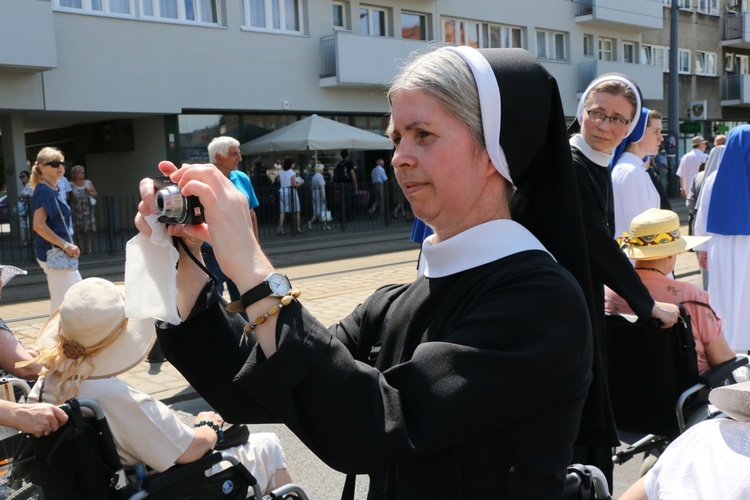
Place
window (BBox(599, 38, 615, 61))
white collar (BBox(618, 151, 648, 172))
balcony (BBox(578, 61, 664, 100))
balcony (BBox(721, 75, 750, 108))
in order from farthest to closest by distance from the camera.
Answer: balcony (BBox(721, 75, 750, 108)) → window (BBox(599, 38, 615, 61)) → balcony (BBox(578, 61, 664, 100)) → white collar (BBox(618, 151, 648, 172))

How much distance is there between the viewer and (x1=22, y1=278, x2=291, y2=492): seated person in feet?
9.33

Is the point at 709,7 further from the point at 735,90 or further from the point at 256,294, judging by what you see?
the point at 256,294

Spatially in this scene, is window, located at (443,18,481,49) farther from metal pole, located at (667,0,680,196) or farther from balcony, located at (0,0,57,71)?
balcony, located at (0,0,57,71)

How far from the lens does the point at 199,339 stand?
165cm

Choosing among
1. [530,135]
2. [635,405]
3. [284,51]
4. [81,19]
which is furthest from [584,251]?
[284,51]

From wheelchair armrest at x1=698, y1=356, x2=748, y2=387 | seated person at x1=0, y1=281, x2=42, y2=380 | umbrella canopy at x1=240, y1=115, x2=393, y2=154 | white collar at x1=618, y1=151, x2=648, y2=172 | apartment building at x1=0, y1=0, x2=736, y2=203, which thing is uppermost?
apartment building at x1=0, y1=0, x2=736, y2=203

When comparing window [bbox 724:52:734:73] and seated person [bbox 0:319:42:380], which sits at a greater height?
window [bbox 724:52:734:73]

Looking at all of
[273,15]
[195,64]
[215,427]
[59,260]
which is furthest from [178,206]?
[273,15]

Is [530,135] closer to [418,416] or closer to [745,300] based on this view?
[418,416]

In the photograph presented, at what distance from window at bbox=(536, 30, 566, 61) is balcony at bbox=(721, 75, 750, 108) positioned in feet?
41.8

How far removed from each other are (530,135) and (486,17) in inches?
1062

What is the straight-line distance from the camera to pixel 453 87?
4.91ft

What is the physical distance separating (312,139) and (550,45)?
13.8 metres

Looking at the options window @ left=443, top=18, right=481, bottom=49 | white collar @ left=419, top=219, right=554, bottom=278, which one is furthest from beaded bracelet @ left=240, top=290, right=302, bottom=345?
window @ left=443, top=18, right=481, bottom=49
